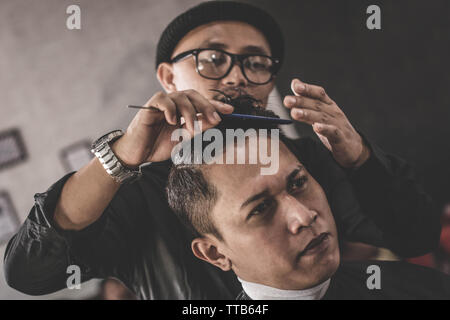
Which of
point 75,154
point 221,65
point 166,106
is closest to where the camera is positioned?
point 166,106

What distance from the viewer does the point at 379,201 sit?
2.39ft

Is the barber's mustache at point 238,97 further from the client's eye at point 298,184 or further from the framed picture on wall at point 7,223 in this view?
the framed picture on wall at point 7,223

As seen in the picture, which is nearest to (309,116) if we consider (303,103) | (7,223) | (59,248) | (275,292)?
(303,103)

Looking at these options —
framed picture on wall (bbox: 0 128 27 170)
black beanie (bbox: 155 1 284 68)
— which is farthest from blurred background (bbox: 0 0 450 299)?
black beanie (bbox: 155 1 284 68)

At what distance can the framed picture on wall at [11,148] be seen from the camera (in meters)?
0.80

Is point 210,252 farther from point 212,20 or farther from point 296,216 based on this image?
point 212,20

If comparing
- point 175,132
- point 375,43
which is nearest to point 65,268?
point 175,132

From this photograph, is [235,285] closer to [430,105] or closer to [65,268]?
[65,268]

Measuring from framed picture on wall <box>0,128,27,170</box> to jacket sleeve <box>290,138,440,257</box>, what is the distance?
731 millimetres

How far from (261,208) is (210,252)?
0.50ft

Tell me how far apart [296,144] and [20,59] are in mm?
763

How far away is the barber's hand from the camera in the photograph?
1.80 ft

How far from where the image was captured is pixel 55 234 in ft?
1.80

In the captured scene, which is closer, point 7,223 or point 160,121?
point 160,121
